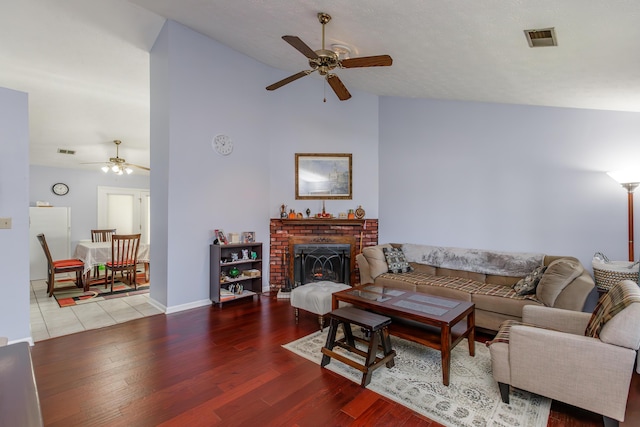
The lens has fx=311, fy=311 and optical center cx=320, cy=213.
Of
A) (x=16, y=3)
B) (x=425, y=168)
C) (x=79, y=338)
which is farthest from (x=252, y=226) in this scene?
(x=16, y=3)

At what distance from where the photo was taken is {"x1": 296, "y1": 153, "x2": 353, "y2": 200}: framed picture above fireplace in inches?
205

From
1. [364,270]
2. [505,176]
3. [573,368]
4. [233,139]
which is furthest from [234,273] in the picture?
[505,176]

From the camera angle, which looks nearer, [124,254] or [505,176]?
[505,176]

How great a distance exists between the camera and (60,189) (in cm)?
742

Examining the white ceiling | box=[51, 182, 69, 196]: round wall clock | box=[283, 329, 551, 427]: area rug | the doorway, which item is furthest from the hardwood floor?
the doorway

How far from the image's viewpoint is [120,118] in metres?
5.93

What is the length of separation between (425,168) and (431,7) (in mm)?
2604

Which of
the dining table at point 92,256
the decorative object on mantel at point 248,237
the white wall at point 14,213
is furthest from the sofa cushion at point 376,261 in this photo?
the dining table at point 92,256

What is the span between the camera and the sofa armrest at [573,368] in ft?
5.82

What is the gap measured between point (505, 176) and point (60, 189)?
30.5 ft

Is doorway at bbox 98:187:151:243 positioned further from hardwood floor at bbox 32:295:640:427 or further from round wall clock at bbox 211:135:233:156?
hardwood floor at bbox 32:295:640:427

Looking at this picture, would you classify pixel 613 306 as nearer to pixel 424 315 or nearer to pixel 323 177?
pixel 424 315

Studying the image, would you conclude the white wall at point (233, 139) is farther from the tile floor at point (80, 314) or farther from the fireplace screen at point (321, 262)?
the fireplace screen at point (321, 262)

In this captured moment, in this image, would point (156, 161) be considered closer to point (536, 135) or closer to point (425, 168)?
point (425, 168)
